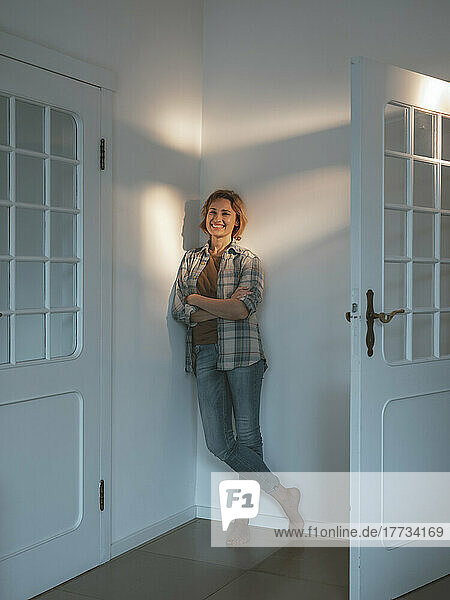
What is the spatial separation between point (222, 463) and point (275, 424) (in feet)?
1.20

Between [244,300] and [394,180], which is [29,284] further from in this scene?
[394,180]

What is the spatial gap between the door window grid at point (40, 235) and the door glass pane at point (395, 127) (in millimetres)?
1239

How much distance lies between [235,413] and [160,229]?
960 millimetres

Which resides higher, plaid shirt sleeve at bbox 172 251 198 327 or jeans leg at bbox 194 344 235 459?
plaid shirt sleeve at bbox 172 251 198 327

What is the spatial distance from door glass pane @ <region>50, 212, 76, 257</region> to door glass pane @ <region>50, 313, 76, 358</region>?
0.84 ft

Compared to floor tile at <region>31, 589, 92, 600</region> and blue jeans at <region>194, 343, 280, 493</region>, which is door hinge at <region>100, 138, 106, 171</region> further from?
floor tile at <region>31, 589, 92, 600</region>

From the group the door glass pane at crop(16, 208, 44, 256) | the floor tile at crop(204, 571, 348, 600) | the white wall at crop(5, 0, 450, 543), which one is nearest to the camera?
the door glass pane at crop(16, 208, 44, 256)

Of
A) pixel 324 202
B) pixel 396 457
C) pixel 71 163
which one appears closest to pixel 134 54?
pixel 71 163

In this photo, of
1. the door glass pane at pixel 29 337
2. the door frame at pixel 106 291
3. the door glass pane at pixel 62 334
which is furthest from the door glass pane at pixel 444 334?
the door glass pane at pixel 29 337

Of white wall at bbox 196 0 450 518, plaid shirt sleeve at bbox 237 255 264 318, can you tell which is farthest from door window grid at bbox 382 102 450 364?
plaid shirt sleeve at bbox 237 255 264 318

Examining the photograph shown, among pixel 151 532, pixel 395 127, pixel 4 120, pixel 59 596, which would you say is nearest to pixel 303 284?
pixel 395 127

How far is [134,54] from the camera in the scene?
3494 millimetres

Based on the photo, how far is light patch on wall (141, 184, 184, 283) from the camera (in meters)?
3.60

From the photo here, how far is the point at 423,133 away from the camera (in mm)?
3072
